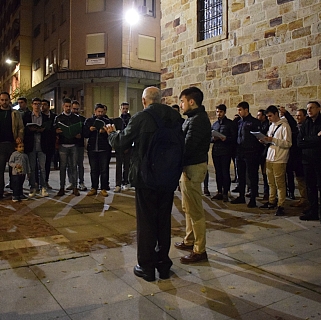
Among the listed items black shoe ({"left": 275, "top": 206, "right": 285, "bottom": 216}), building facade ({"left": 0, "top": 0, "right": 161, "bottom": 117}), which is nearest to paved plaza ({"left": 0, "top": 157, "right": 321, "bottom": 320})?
black shoe ({"left": 275, "top": 206, "right": 285, "bottom": 216})

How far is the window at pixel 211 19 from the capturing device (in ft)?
36.6

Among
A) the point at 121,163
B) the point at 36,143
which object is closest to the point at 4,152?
the point at 36,143

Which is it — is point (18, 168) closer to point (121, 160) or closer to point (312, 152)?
point (121, 160)

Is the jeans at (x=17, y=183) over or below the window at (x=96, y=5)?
below

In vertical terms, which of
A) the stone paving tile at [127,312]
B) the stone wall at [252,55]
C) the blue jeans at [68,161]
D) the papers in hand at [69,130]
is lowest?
the stone paving tile at [127,312]

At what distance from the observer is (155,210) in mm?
3943

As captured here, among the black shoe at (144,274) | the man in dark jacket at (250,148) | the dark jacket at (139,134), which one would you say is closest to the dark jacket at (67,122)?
the man in dark jacket at (250,148)

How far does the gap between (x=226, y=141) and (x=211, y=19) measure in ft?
17.8

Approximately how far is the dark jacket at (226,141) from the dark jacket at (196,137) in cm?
337

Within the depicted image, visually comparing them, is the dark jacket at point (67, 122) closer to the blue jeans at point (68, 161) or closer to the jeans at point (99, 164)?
the blue jeans at point (68, 161)

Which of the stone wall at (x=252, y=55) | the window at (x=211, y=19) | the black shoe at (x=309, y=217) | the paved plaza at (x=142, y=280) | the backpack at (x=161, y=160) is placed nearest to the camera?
the paved plaza at (x=142, y=280)

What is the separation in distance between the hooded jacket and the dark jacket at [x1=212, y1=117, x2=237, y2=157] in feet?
3.65

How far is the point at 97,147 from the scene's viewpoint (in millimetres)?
8367

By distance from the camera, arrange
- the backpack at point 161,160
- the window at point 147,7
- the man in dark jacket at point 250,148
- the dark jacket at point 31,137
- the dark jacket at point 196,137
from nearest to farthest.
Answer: the backpack at point 161,160, the dark jacket at point 196,137, the man in dark jacket at point 250,148, the dark jacket at point 31,137, the window at point 147,7
